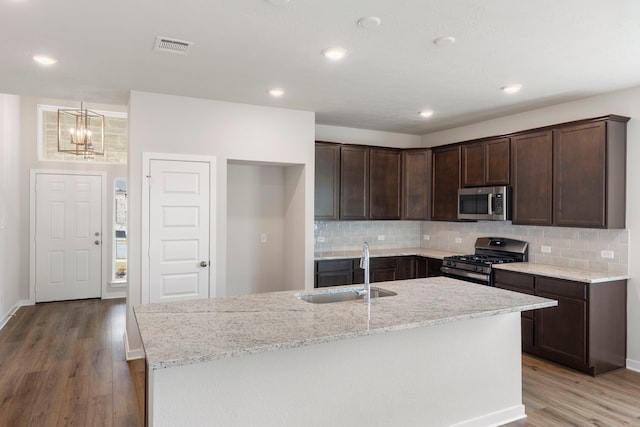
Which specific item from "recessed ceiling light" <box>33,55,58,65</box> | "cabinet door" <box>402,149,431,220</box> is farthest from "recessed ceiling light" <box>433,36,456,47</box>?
"cabinet door" <box>402,149,431,220</box>

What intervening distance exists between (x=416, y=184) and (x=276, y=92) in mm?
2697

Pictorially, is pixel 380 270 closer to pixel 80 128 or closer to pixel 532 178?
pixel 532 178

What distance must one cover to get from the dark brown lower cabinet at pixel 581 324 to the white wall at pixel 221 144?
2.55m

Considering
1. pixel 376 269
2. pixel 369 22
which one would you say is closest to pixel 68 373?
pixel 376 269

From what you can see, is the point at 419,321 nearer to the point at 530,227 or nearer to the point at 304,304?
the point at 304,304

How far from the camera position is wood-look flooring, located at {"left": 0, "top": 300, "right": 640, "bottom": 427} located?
9.82ft

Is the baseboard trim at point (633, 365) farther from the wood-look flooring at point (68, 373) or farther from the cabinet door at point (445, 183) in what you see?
the wood-look flooring at point (68, 373)

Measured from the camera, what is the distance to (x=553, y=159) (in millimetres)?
4254

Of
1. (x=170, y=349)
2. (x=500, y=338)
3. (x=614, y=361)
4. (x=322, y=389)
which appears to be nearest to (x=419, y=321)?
(x=322, y=389)

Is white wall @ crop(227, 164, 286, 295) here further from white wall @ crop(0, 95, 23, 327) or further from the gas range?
white wall @ crop(0, 95, 23, 327)

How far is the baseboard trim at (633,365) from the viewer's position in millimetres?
3861

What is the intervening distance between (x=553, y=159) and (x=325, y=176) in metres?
2.62

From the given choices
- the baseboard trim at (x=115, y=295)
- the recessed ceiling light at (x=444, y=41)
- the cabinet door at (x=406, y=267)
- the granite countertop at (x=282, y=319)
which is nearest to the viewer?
the granite countertop at (x=282, y=319)

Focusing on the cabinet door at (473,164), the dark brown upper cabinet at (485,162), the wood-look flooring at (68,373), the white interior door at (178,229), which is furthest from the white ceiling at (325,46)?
the wood-look flooring at (68,373)
